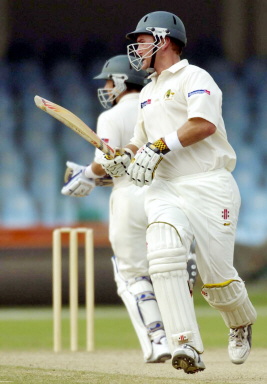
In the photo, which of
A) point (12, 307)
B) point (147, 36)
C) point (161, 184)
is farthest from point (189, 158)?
point (12, 307)

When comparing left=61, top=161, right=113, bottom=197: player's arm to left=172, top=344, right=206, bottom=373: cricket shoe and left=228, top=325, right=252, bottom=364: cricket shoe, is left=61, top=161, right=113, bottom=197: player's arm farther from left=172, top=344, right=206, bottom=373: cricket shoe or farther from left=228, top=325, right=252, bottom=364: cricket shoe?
left=172, top=344, right=206, bottom=373: cricket shoe

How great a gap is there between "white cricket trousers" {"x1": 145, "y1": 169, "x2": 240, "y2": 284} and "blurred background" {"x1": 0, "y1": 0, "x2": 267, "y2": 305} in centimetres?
767

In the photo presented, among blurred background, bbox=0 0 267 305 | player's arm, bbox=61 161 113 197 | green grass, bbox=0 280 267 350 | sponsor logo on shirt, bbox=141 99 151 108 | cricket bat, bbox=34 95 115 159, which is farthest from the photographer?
blurred background, bbox=0 0 267 305

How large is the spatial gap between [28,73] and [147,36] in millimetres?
8371

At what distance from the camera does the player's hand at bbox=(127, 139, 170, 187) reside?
347cm

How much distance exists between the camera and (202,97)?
3.46 m

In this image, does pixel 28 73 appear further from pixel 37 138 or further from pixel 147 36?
pixel 147 36

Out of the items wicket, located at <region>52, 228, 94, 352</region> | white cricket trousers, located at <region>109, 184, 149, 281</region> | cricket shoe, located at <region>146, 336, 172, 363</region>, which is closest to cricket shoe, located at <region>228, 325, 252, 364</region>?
cricket shoe, located at <region>146, 336, 172, 363</region>

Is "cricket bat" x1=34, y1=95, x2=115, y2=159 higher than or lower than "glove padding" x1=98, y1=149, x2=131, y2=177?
higher

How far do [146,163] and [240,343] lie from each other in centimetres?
89

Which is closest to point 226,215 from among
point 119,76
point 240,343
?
point 240,343

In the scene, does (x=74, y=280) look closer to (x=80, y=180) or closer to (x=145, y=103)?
(x=80, y=180)

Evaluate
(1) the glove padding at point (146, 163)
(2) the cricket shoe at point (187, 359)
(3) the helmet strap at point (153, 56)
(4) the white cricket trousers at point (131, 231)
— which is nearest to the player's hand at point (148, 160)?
(1) the glove padding at point (146, 163)

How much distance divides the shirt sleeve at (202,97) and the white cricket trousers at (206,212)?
9.1 inches
